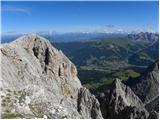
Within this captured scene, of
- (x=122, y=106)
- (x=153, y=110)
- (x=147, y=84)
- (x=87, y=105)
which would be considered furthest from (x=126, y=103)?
(x=147, y=84)

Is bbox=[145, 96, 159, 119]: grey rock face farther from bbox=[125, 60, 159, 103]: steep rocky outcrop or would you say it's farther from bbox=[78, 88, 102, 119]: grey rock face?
bbox=[125, 60, 159, 103]: steep rocky outcrop

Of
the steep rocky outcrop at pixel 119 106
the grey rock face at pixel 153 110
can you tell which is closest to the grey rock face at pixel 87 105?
the grey rock face at pixel 153 110


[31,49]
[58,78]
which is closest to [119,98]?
[58,78]

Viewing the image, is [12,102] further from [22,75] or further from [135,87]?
[135,87]

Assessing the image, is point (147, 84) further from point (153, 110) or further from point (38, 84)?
point (38, 84)

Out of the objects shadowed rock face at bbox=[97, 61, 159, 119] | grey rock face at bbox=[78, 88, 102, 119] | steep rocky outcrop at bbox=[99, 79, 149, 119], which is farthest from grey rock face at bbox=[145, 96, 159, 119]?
grey rock face at bbox=[78, 88, 102, 119]

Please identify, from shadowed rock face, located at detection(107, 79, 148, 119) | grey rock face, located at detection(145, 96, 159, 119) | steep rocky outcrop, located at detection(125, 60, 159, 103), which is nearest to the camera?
grey rock face, located at detection(145, 96, 159, 119)
